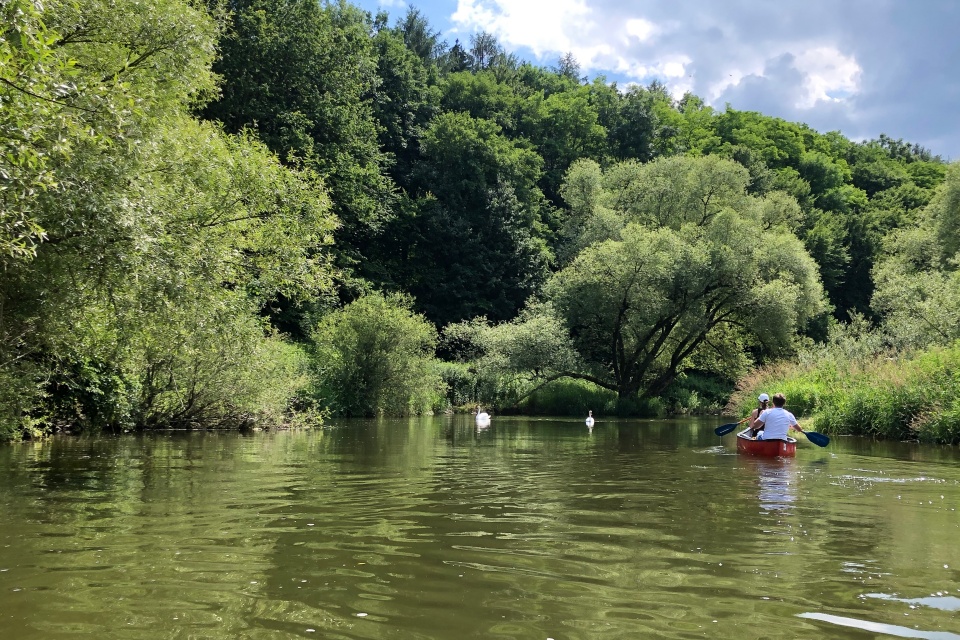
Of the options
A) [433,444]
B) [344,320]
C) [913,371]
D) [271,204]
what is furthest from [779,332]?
[271,204]

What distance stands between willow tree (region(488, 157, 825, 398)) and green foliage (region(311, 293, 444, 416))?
26.8 feet

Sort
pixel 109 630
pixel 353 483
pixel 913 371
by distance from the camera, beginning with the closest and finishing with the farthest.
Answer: pixel 109 630, pixel 353 483, pixel 913 371

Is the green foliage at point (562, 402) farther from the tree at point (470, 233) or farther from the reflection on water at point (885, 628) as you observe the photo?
the reflection on water at point (885, 628)

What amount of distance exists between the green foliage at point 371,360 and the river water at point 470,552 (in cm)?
1996

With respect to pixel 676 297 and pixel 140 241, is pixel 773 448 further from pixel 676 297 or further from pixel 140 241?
pixel 676 297

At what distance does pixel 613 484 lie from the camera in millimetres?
10289

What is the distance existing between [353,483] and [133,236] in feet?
15.3

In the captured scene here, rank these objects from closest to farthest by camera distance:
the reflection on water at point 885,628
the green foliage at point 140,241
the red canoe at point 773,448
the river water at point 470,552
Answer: the reflection on water at point 885,628, the river water at point 470,552, the green foliage at point 140,241, the red canoe at point 773,448

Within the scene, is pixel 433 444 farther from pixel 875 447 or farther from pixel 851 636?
pixel 851 636

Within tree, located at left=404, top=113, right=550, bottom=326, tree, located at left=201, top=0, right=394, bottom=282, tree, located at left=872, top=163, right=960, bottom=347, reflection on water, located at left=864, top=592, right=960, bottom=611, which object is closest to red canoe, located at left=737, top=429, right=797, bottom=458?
reflection on water, located at left=864, top=592, right=960, bottom=611

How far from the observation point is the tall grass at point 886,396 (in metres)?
18.5

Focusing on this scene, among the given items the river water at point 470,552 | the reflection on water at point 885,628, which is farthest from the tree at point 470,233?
the reflection on water at point 885,628

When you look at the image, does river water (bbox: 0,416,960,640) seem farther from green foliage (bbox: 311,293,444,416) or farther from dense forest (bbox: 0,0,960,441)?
green foliage (bbox: 311,293,444,416)

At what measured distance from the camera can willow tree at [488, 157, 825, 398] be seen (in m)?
39.6
